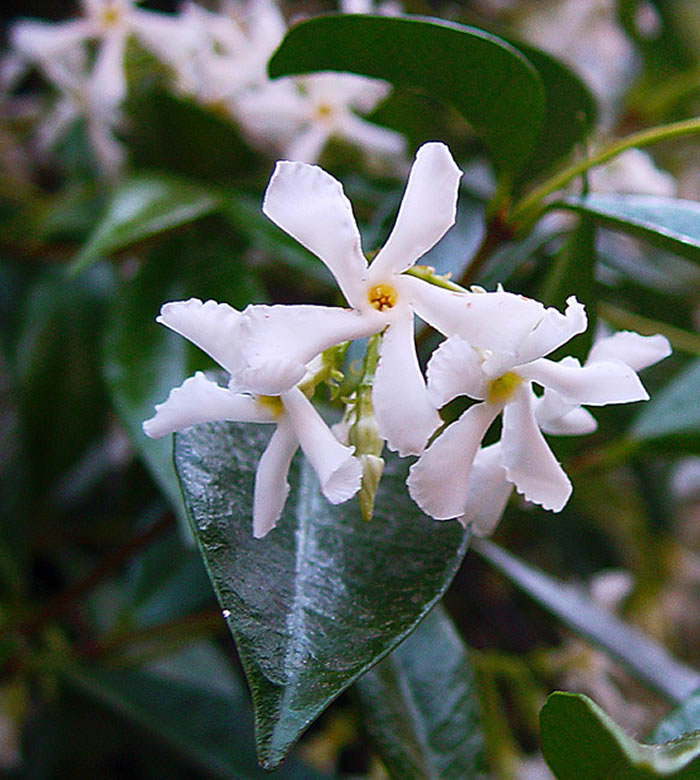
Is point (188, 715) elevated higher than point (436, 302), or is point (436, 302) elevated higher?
point (436, 302)

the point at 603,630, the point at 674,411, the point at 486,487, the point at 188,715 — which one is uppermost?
the point at 486,487


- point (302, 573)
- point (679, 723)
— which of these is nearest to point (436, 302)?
point (302, 573)

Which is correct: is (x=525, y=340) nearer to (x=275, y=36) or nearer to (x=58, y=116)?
(x=275, y=36)

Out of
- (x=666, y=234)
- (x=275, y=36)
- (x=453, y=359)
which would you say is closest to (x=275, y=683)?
(x=453, y=359)

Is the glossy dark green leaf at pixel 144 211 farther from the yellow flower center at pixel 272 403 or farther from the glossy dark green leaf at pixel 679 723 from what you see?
the glossy dark green leaf at pixel 679 723

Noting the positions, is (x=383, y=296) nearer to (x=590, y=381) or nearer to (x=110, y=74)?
(x=590, y=381)

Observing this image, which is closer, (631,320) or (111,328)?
(111,328)
